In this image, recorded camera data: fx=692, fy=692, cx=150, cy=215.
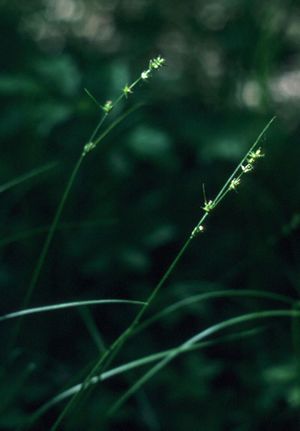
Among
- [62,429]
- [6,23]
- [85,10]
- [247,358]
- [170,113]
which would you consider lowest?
[247,358]

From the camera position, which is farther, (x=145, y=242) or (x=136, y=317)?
(x=145, y=242)

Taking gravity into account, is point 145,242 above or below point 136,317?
above

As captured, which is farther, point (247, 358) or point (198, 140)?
point (198, 140)

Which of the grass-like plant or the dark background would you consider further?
the dark background

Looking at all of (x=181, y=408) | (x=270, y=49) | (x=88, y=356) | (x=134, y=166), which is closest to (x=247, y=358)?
(x=181, y=408)

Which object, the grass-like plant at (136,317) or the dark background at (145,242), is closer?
the grass-like plant at (136,317)

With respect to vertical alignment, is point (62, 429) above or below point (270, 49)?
below

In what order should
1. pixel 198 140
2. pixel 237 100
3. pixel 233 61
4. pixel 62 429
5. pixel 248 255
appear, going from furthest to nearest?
pixel 233 61 → pixel 237 100 → pixel 198 140 → pixel 248 255 → pixel 62 429

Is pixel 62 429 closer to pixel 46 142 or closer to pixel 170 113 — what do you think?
pixel 46 142
